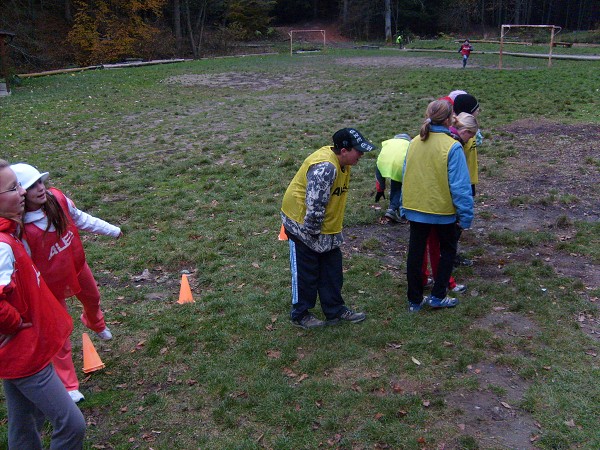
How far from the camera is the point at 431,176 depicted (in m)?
4.59

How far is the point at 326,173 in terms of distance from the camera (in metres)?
4.30

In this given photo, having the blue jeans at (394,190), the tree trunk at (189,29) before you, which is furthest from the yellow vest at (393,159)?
the tree trunk at (189,29)

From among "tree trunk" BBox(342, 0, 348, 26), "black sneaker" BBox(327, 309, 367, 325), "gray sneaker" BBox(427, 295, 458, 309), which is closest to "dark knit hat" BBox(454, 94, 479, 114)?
"gray sneaker" BBox(427, 295, 458, 309)

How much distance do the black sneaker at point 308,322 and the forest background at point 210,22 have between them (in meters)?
28.7

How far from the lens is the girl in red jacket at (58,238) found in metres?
3.22

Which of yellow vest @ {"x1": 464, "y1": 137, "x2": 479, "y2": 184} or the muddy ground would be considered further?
yellow vest @ {"x1": 464, "y1": 137, "x2": 479, "y2": 184}

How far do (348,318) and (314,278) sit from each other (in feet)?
1.55

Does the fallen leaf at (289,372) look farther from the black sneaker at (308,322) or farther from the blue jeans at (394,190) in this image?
the blue jeans at (394,190)

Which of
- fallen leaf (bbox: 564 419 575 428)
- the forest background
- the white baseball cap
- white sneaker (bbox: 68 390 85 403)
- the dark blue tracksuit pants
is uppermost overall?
the forest background

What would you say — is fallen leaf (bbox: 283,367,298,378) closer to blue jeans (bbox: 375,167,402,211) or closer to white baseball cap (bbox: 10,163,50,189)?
white baseball cap (bbox: 10,163,50,189)

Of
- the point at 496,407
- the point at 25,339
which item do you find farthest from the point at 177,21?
the point at 25,339

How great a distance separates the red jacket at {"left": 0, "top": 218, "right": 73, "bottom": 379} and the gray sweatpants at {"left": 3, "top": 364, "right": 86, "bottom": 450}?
0.08m

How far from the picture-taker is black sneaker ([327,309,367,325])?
483 centimetres

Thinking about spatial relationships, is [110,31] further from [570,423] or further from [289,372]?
[570,423]
